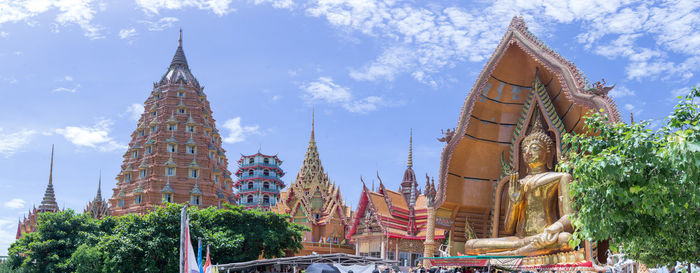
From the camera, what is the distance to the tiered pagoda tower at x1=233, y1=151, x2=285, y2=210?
2940 inches

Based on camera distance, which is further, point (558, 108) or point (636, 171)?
point (558, 108)

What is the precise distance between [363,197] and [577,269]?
25.5 m

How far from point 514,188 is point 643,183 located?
14.5m

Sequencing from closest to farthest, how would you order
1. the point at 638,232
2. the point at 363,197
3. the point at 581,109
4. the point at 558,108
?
1. the point at 638,232
2. the point at 581,109
3. the point at 558,108
4. the point at 363,197

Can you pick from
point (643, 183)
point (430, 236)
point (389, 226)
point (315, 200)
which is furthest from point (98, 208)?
point (643, 183)

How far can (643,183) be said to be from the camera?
9859 mm

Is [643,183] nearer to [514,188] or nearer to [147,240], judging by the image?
[514,188]

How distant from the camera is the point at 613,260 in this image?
68.1 feet

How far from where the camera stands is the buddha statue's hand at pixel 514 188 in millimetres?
24014

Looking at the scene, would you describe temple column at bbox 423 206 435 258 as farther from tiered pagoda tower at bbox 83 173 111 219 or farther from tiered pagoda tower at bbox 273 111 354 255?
tiered pagoda tower at bbox 83 173 111 219

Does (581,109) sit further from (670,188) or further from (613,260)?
(670,188)

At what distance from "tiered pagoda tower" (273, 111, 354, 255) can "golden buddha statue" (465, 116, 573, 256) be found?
86.4 ft

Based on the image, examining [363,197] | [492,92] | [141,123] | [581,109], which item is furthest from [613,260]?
[141,123]

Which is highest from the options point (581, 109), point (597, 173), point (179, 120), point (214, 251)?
point (179, 120)
